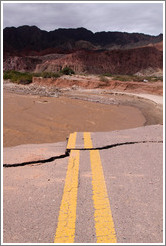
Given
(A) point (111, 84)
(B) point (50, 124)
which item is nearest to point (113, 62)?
(A) point (111, 84)

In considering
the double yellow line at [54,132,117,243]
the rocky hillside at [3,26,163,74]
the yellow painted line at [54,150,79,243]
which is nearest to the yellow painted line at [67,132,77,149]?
the double yellow line at [54,132,117,243]

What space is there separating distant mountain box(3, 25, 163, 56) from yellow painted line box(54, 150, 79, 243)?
278 feet

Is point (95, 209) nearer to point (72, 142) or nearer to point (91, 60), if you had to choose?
point (72, 142)

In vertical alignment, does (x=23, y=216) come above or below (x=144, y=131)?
below

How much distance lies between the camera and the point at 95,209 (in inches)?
93.5

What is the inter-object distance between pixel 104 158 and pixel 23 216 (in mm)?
1785

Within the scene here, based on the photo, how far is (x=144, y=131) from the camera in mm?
5590

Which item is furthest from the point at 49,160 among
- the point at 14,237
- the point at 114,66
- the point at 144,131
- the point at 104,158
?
the point at 114,66

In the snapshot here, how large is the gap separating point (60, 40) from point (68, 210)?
351ft

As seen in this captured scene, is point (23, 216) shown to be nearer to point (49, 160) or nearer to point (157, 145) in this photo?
point (49, 160)

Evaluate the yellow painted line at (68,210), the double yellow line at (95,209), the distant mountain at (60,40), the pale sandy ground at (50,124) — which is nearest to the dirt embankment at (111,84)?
the pale sandy ground at (50,124)

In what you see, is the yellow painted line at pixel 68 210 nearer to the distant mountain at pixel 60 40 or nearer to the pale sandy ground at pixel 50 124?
the pale sandy ground at pixel 50 124

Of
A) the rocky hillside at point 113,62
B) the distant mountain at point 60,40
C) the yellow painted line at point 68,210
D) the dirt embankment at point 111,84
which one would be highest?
the distant mountain at point 60,40

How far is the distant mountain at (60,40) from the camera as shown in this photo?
293 ft
